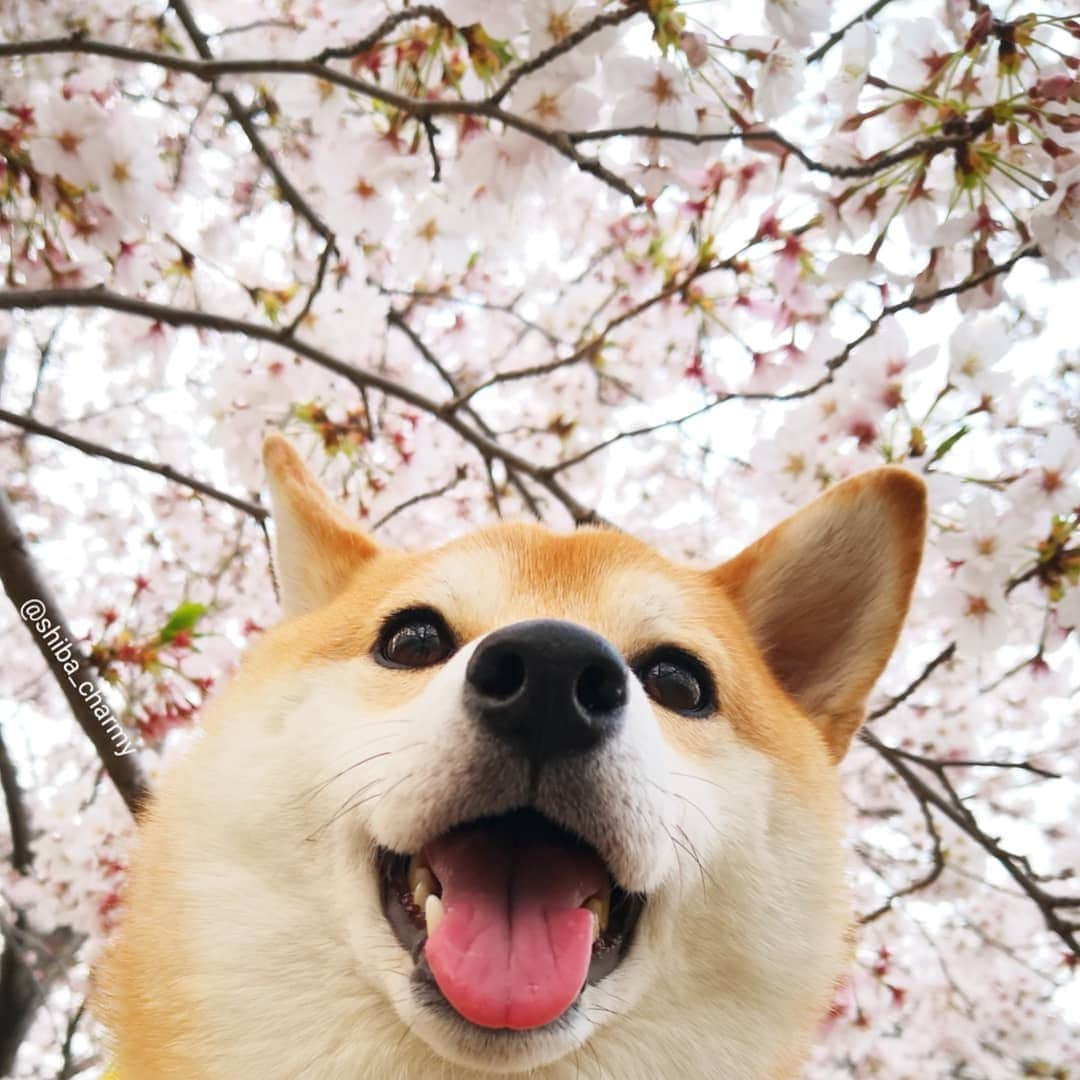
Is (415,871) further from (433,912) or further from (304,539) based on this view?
(304,539)

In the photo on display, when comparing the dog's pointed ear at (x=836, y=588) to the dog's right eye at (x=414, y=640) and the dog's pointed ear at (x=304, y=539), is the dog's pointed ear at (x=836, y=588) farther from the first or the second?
the dog's pointed ear at (x=304, y=539)

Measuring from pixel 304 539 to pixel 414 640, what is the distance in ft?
2.04

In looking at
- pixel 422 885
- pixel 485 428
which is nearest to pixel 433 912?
pixel 422 885

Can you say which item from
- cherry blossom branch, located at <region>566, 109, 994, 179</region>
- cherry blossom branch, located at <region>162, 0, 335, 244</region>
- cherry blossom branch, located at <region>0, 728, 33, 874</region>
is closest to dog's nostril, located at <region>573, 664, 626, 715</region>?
cherry blossom branch, located at <region>566, 109, 994, 179</region>

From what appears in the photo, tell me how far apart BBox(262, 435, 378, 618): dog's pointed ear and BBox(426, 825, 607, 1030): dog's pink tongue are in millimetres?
974

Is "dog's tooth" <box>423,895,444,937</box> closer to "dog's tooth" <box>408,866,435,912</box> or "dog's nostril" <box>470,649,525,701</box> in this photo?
"dog's tooth" <box>408,866,435,912</box>

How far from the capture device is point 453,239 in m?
3.58

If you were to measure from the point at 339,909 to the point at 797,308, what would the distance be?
107 inches

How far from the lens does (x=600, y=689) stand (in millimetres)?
1296

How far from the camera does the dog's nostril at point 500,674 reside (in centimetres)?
127

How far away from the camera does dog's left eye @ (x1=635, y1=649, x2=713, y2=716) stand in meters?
1.68

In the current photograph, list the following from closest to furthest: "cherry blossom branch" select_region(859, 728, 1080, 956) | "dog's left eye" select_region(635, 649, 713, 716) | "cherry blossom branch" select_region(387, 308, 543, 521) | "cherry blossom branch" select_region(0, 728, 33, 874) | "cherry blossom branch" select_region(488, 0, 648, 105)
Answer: "dog's left eye" select_region(635, 649, 713, 716) → "cherry blossom branch" select_region(488, 0, 648, 105) → "cherry blossom branch" select_region(859, 728, 1080, 956) → "cherry blossom branch" select_region(387, 308, 543, 521) → "cherry blossom branch" select_region(0, 728, 33, 874)

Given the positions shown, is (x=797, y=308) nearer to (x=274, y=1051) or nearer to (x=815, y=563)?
(x=815, y=563)

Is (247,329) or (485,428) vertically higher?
(485,428)
